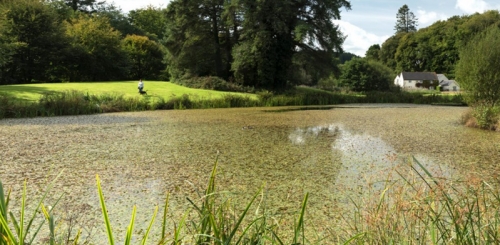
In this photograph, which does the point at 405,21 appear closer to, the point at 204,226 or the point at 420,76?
the point at 420,76

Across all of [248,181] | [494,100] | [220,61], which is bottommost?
[248,181]

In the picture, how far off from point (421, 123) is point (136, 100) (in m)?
8.14

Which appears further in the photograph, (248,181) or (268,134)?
(268,134)

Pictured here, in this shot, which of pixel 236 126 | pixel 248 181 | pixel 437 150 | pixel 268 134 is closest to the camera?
pixel 248 181

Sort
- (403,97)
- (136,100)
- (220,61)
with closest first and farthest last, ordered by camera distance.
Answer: (136,100)
(403,97)
(220,61)

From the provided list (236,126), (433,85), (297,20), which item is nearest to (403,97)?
(297,20)

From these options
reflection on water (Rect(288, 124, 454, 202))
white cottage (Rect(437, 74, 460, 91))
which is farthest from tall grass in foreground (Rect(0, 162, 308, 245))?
white cottage (Rect(437, 74, 460, 91))

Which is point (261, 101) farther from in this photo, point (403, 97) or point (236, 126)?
point (403, 97)

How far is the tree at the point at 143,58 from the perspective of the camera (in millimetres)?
24141

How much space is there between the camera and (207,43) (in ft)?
62.5

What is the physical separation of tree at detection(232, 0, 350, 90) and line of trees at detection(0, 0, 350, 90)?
45 millimetres

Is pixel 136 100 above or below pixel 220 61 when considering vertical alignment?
below

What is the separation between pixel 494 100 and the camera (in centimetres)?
830

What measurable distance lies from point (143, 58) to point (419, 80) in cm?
3362
